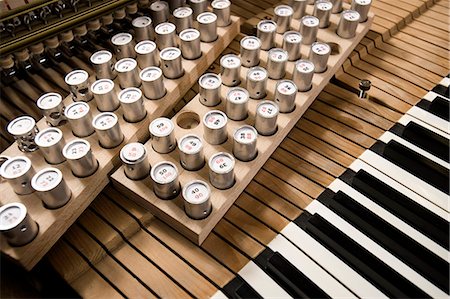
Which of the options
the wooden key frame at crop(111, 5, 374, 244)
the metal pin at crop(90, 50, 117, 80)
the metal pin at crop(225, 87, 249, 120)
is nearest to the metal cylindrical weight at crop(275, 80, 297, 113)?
the wooden key frame at crop(111, 5, 374, 244)

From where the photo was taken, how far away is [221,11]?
1.93 m

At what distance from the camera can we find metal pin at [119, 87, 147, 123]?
1.56m

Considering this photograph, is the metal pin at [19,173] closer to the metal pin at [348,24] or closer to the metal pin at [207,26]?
the metal pin at [207,26]

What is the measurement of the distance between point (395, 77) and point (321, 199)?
81 centimetres

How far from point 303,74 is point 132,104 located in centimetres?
70

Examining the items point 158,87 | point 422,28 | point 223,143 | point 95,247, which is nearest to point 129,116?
point 158,87

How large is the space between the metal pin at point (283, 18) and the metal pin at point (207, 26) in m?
0.30

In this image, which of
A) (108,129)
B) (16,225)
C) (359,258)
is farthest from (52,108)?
(359,258)

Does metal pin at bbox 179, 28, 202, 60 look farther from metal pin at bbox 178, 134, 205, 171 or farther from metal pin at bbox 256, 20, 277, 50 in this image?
metal pin at bbox 178, 134, 205, 171

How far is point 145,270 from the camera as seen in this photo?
137 cm

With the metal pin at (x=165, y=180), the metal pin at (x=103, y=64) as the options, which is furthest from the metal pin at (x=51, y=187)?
the metal pin at (x=103, y=64)

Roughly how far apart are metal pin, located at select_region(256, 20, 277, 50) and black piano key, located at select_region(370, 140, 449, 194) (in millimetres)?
654

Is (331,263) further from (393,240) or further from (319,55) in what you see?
(319,55)

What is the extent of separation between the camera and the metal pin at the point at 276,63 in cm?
173
